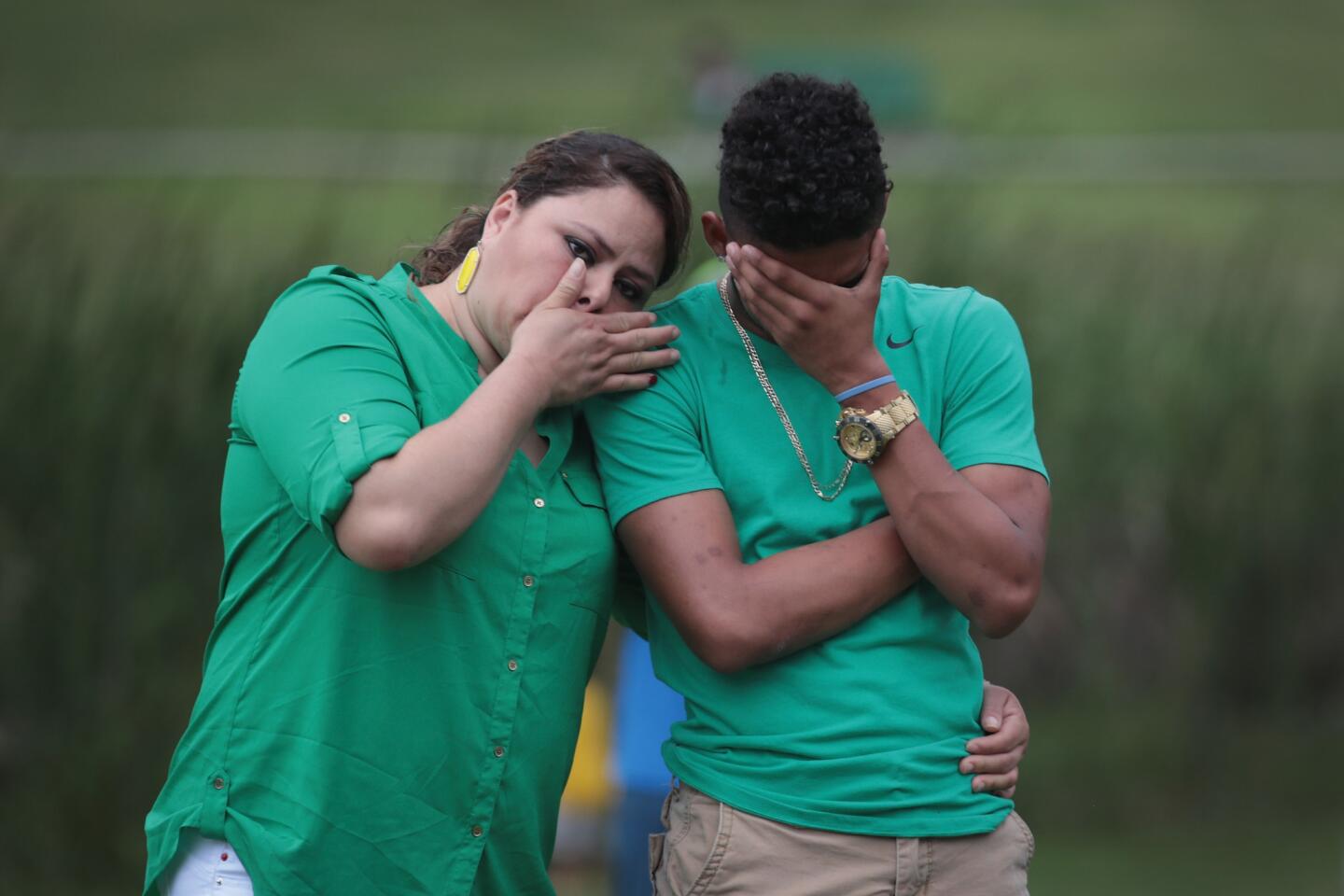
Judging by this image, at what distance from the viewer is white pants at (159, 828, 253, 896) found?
211cm

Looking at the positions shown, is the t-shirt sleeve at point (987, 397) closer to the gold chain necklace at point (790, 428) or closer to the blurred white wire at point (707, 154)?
the gold chain necklace at point (790, 428)

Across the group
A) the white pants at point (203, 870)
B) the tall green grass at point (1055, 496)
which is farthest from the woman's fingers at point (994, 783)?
the tall green grass at point (1055, 496)

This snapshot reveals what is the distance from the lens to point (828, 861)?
2113 mm

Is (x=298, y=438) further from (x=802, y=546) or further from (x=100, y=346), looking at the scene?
(x=100, y=346)

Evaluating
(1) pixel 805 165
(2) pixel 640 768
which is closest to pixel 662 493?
(1) pixel 805 165

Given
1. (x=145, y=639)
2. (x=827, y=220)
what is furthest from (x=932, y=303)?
(x=145, y=639)

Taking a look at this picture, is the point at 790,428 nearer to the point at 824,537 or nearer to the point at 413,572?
the point at 824,537

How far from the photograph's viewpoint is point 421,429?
6.86 ft

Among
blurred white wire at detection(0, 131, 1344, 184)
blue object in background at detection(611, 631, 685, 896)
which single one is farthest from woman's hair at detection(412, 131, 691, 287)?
blurred white wire at detection(0, 131, 1344, 184)

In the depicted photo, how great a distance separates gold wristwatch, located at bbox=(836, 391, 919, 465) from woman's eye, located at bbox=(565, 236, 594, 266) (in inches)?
17.8

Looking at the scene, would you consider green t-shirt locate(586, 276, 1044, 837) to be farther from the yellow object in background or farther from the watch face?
the yellow object in background

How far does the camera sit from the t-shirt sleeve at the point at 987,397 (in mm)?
2227

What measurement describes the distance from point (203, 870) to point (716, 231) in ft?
3.81

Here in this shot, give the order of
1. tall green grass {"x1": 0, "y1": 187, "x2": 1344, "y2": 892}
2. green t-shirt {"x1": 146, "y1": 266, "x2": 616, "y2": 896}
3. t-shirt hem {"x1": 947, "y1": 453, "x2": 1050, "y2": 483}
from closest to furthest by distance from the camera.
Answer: green t-shirt {"x1": 146, "y1": 266, "x2": 616, "y2": 896} < t-shirt hem {"x1": 947, "y1": 453, "x2": 1050, "y2": 483} < tall green grass {"x1": 0, "y1": 187, "x2": 1344, "y2": 892}
